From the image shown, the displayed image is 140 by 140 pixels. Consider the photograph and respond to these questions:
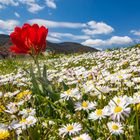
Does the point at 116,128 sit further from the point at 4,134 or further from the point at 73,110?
the point at 73,110

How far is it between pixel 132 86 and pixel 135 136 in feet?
5.46

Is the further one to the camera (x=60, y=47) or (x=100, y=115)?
(x=60, y=47)

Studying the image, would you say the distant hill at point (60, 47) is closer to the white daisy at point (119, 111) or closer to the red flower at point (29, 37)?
the red flower at point (29, 37)

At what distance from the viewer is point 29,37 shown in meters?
4.42

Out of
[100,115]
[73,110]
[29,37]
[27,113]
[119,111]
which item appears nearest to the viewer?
[119,111]

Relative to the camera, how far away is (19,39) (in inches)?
175

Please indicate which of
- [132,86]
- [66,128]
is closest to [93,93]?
[132,86]

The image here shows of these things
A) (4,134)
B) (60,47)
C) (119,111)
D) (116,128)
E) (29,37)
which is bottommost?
(4,134)

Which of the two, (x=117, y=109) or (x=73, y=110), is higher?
(x=117, y=109)

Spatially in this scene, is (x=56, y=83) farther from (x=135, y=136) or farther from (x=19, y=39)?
(x=135, y=136)

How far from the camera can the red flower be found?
4414 mm

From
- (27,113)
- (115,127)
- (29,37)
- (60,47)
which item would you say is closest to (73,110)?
(27,113)

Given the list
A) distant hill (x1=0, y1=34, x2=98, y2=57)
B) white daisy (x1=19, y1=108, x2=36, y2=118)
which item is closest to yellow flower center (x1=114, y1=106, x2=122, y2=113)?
white daisy (x1=19, y1=108, x2=36, y2=118)

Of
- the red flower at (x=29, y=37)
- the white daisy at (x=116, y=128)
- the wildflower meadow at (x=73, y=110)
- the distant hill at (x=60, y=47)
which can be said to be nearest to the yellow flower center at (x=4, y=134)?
the wildflower meadow at (x=73, y=110)
